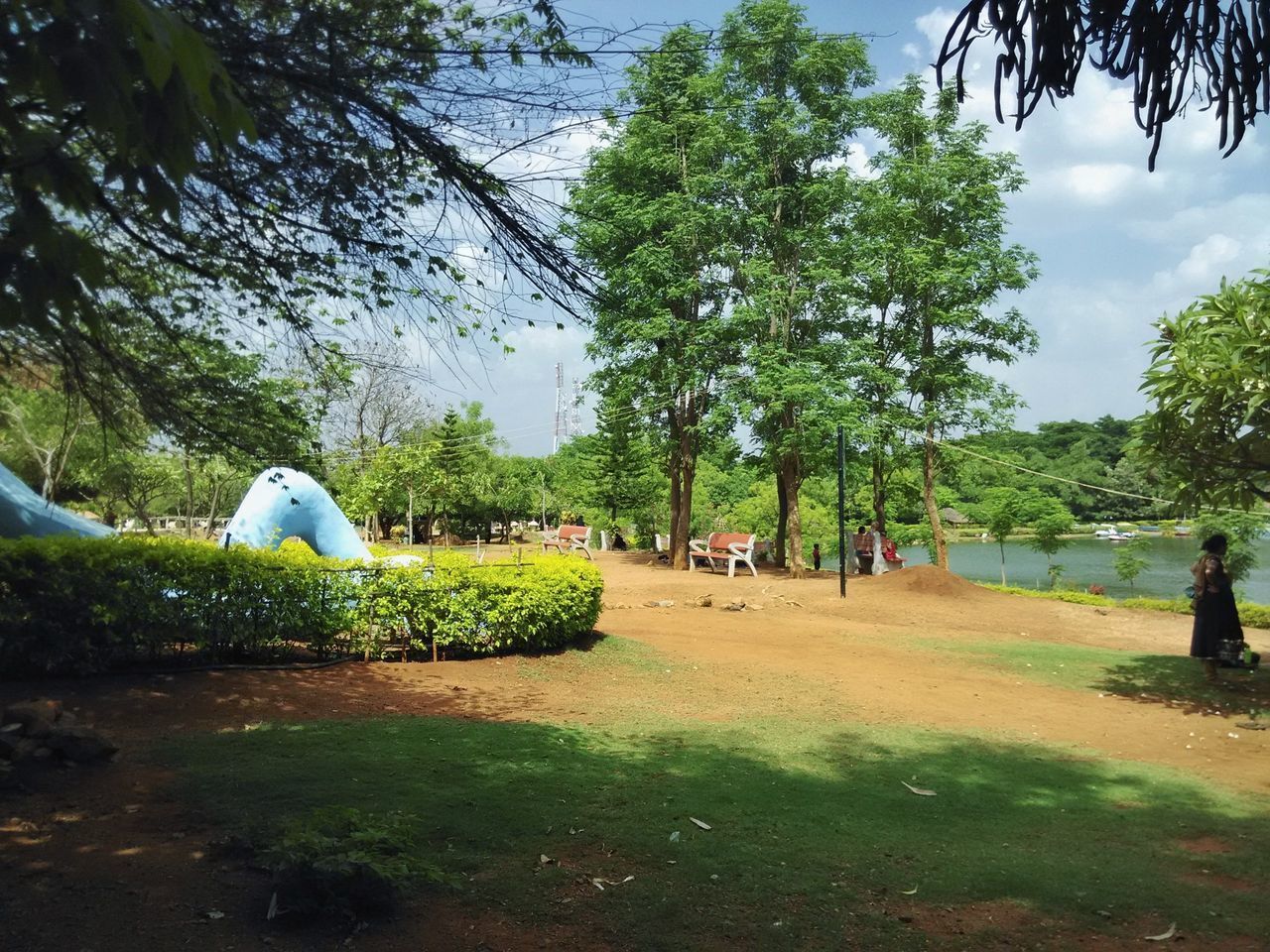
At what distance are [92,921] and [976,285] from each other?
22.9 metres

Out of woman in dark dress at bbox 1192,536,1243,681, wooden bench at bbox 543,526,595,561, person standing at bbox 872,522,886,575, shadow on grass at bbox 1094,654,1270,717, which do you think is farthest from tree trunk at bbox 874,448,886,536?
woman in dark dress at bbox 1192,536,1243,681

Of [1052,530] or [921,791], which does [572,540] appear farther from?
[921,791]

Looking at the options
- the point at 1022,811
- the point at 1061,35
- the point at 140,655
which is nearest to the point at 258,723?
the point at 140,655

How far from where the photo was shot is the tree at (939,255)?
22469 millimetres

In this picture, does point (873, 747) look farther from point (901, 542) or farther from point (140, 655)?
point (901, 542)

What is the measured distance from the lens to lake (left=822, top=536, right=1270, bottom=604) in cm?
2582

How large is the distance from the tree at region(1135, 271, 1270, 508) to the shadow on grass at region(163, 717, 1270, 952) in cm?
341

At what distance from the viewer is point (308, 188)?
478 cm

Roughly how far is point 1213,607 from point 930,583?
26.1 feet

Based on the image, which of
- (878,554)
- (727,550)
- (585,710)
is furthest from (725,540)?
(585,710)

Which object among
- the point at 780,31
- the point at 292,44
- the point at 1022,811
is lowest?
the point at 1022,811

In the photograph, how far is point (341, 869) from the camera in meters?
3.38

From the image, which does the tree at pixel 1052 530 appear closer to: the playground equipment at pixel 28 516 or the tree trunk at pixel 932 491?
the tree trunk at pixel 932 491

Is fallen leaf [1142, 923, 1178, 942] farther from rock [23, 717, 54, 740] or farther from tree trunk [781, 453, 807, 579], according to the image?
tree trunk [781, 453, 807, 579]
